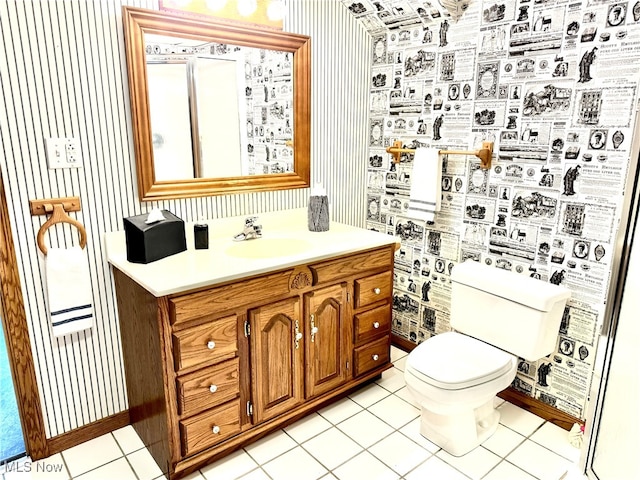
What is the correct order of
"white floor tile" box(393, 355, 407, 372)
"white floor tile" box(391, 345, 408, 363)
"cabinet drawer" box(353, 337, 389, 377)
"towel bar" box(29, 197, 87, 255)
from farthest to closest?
"white floor tile" box(391, 345, 408, 363)
"white floor tile" box(393, 355, 407, 372)
"cabinet drawer" box(353, 337, 389, 377)
"towel bar" box(29, 197, 87, 255)

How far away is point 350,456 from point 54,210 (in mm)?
1588

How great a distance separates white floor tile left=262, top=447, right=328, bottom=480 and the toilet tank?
970 millimetres

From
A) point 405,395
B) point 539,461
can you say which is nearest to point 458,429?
point 539,461

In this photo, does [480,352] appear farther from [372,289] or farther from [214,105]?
[214,105]

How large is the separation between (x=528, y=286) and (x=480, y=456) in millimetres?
773

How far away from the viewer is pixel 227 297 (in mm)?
1752

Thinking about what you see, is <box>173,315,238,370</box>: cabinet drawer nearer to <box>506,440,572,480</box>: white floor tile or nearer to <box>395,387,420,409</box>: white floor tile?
<box>395,387,420,409</box>: white floor tile

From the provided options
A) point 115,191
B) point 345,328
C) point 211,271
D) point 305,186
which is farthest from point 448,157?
point 115,191

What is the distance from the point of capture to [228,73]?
214cm

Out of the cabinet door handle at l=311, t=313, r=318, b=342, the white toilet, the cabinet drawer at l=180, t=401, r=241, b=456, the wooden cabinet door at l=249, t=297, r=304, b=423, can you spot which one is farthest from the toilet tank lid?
the cabinet drawer at l=180, t=401, r=241, b=456

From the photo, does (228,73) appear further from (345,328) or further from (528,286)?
(528,286)

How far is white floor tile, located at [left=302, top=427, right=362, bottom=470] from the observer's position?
193cm

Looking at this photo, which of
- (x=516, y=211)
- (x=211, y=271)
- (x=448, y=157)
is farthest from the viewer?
(x=448, y=157)

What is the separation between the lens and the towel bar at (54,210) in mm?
1752
